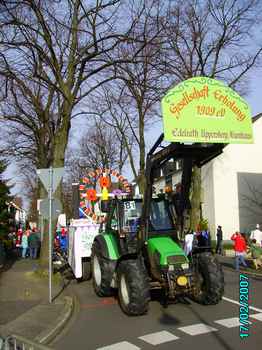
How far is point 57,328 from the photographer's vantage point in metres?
8.66

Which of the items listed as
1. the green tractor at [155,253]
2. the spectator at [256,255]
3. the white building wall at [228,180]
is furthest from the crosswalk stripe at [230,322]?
the white building wall at [228,180]

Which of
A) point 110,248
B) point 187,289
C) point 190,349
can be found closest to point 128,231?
point 110,248

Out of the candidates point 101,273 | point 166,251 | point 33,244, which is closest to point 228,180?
point 33,244

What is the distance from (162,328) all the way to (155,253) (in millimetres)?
1814

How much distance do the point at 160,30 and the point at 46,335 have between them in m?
9.94

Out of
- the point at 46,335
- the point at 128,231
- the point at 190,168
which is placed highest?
the point at 190,168

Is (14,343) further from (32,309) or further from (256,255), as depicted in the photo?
(256,255)

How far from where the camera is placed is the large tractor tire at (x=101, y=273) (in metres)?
11.2

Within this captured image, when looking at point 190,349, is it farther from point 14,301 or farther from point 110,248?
point 14,301

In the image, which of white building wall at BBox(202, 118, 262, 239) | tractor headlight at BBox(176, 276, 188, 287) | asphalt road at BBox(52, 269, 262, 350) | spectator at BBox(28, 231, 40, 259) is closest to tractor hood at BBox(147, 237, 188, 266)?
tractor headlight at BBox(176, 276, 188, 287)

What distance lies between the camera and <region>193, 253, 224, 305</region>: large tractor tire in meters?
9.92

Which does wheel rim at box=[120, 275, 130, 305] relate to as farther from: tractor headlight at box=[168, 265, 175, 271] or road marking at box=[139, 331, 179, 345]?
road marking at box=[139, 331, 179, 345]

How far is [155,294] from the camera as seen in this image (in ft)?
38.5

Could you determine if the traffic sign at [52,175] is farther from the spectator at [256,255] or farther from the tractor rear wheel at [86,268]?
the spectator at [256,255]
